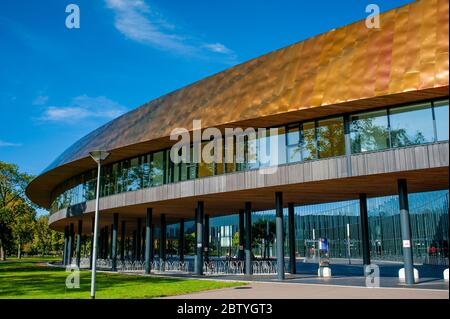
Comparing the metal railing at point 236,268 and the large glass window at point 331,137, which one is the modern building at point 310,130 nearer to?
the large glass window at point 331,137

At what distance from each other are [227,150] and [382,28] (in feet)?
36.8

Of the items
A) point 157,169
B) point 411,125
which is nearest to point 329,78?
point 411,125

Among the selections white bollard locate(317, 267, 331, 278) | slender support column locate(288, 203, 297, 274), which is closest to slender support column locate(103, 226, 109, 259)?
slender support column locate(288, 203, 297, 274)

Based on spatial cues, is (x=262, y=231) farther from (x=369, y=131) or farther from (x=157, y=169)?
(x=369, y=131)

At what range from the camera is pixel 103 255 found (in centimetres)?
5888

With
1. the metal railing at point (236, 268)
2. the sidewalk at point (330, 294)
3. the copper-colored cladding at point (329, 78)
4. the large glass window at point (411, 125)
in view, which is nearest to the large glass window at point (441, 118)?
the large glass window at point (411, 125)

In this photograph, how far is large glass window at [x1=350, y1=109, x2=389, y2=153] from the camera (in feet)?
71.7

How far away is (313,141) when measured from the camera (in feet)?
79.0

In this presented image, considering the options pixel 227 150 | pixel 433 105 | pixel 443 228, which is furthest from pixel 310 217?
pixel 433 105

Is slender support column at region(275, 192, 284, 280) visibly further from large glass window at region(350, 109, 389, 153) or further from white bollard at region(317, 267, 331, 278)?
large glass window at region(350, 109, 389, 153)

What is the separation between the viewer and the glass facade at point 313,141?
822 inches

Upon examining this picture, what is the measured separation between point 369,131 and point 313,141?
298 centimetres
